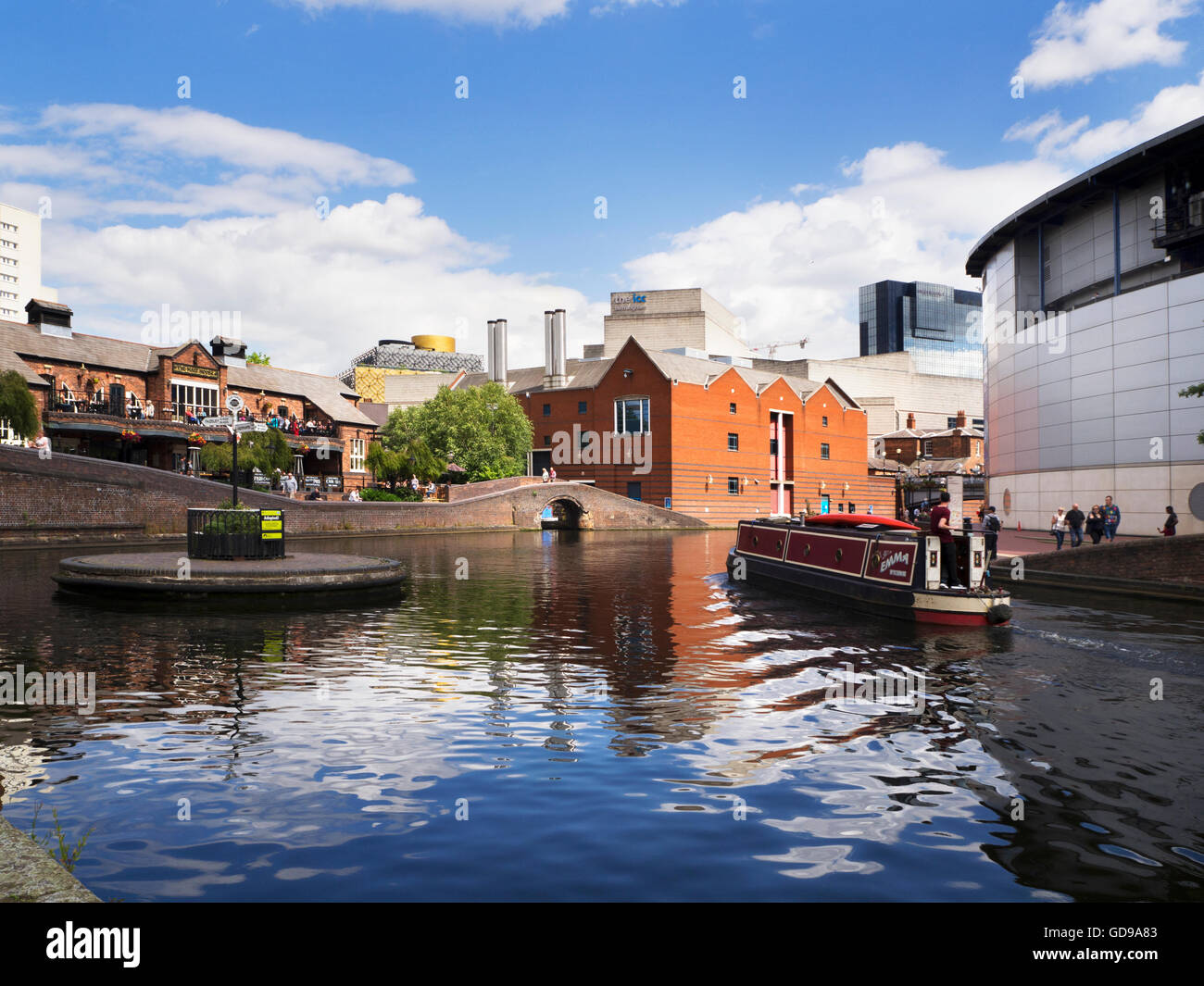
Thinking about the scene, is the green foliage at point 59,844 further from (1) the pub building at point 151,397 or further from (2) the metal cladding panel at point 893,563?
(1) the pub building at point 151,397

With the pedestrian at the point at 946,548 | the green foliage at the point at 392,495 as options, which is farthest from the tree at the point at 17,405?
the pedestrian at the point at 946,548

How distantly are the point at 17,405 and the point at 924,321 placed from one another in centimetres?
17542

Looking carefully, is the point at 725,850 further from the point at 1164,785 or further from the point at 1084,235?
the point at 1084,235

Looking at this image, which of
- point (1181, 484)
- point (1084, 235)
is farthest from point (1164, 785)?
point (1084, 235)

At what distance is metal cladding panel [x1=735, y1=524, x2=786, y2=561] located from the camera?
22047 mm

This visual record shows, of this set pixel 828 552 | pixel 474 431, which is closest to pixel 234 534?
pixel 828 552

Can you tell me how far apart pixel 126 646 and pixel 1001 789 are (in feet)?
35.8

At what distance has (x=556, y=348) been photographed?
6925 cm

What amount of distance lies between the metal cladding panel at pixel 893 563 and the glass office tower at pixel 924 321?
17036 cm

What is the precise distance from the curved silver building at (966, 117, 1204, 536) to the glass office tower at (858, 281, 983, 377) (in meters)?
143

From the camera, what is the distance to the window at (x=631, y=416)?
2435 inches

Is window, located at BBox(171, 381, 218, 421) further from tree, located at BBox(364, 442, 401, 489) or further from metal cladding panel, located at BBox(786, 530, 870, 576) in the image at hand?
metal cladding panel, located at BBox(786, 530, 870, 576)

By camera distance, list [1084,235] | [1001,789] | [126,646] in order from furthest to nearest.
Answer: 1. [1084,235]
2. [126,646]
3. [1001,789]

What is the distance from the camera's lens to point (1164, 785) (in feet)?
21.5
